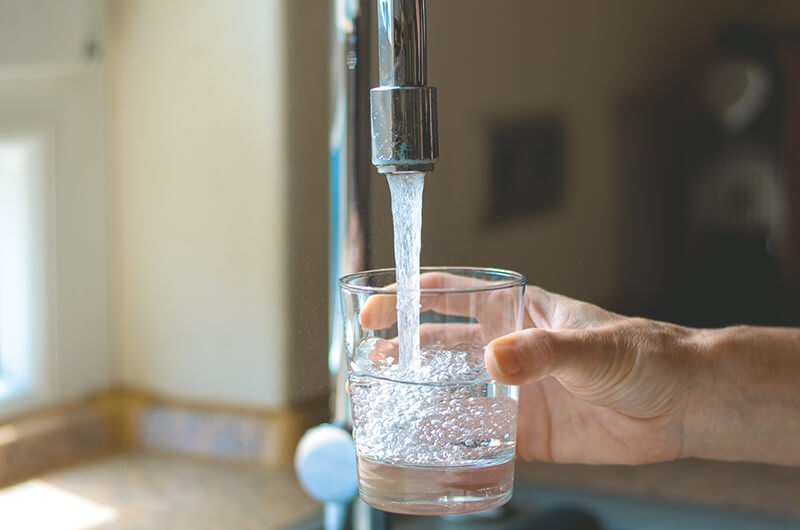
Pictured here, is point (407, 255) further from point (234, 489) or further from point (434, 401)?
point (234, 489)

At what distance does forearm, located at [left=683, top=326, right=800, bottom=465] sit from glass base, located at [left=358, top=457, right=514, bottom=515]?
16cm

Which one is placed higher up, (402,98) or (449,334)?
(402,98)

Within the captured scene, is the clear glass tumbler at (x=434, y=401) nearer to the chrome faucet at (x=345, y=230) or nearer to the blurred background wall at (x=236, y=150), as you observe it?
the chrome faucet at (x=345, y=230)

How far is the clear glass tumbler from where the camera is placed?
1.42 ft

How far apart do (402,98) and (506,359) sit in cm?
12

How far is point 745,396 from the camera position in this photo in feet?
1.88

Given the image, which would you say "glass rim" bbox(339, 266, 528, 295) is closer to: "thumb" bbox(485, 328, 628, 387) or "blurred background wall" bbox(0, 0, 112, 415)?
"thumb" bbox(485, 328, 628, 387)

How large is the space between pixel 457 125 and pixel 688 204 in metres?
0.23

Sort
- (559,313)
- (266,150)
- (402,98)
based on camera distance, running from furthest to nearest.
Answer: (266,150) → (559,313) → (402,98)

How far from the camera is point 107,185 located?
887 mm

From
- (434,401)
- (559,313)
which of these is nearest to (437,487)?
(434,401)

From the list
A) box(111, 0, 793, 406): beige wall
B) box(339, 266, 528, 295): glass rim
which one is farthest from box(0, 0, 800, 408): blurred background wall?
box(339, 266, 528, 295): glass rim

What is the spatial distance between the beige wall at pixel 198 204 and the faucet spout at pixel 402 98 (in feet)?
1.31

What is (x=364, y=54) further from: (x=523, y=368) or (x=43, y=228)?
(x=43, y=228)
